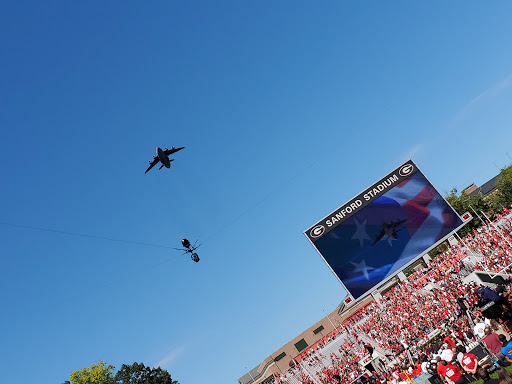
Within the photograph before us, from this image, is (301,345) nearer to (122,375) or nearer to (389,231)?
(122,375)

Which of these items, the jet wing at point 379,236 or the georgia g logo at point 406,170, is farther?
the georgia g logo at point 406,170

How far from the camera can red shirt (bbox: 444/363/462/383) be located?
866 centimetres

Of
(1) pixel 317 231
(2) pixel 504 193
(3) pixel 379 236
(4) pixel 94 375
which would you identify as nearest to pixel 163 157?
(1) pixel 317 231

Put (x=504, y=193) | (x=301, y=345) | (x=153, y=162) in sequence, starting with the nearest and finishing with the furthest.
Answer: (x=153, y=162) → (x=301, y=345) → (x=504, y=193)

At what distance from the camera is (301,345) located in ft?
228

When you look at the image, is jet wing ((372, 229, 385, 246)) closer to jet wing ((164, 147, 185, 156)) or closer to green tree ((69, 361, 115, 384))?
jet wing ((164, 147, 185, 156))

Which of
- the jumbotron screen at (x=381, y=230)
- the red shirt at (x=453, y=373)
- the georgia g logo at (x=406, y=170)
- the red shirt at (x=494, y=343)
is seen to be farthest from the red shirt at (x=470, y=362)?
the georgia g logo at (x=406, y=170)

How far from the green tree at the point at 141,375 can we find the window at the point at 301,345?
20.5 metres

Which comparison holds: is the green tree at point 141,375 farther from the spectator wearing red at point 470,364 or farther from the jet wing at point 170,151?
the spectator wearing red at point 470,364

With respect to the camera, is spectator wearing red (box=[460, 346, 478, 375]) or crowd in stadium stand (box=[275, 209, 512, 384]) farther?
crowd in stadium stand (box=[275, 209, 512, 384])

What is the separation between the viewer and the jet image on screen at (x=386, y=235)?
30.8 meters

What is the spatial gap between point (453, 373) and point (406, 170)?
86.0ft

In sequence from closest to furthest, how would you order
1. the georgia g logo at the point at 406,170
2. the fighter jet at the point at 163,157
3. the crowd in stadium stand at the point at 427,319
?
the crowd in stadium stand at the point at 427,319
the fighter jet at the point at 163,157
the georgia g logo at the point at 406,170

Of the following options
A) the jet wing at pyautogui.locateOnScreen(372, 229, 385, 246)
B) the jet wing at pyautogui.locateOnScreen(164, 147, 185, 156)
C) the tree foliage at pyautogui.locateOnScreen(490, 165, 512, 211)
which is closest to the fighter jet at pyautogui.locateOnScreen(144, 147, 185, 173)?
the jet wing at pyautogui.locateOnScreen(164, 147, 185, 156)
